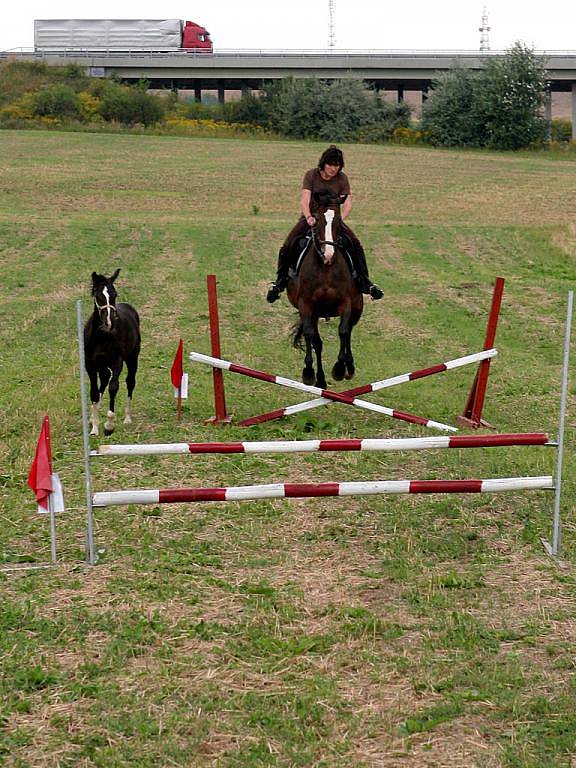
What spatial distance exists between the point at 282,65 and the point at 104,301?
77.6 meters

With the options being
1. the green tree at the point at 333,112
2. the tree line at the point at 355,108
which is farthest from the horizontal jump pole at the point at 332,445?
the green tree at the point at 333,112

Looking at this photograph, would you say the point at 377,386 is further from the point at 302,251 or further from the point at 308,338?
the point at 302,251

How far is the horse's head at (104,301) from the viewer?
35.8 ft

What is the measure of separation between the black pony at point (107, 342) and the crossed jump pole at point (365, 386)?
2.68 ft

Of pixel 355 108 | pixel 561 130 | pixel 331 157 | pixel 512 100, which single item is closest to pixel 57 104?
pixel 355 108

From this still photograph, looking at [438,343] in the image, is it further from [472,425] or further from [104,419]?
[104,419]

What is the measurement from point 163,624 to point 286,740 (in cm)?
150

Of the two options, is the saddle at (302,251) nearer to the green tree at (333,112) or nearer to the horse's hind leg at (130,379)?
the horse's hind leg at (130,379)

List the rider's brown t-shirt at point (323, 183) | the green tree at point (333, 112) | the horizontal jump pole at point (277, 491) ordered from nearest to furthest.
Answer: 1. the horizontal jump pole at point (277, 491)
2. the rider's brown t-shirt at point (323, 183)
3. the green tree at point (333, 112)

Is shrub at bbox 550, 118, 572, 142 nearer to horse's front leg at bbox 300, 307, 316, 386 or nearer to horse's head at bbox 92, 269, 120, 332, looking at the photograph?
horse's front leg at bbox 300, 307, 316, 386

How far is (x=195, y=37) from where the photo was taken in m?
88.2

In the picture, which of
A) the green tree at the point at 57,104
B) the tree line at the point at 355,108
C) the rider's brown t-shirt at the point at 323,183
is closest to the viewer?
the rider's brown t-shirt at the point at 323,183

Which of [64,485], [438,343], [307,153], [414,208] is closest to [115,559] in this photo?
[64,485]

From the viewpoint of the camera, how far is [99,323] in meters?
11.0
